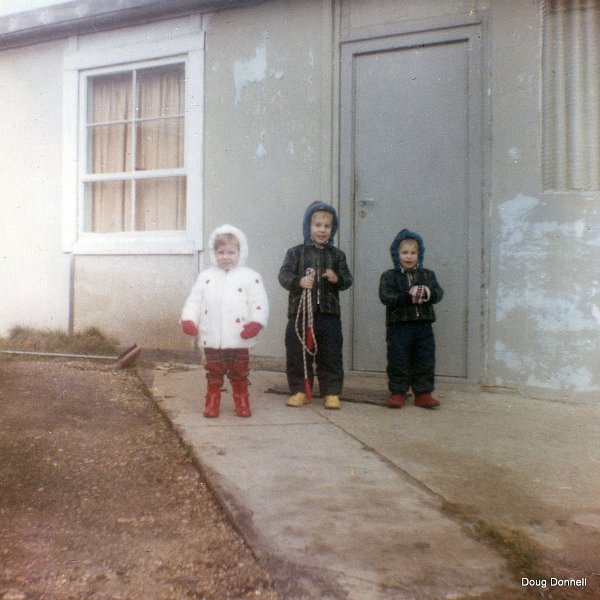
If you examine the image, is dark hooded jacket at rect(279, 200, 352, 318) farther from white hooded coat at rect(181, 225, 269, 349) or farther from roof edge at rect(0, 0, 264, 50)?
roof edge at rect(0, 0, 264, 50)

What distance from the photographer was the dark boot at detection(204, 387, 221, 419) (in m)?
3.81

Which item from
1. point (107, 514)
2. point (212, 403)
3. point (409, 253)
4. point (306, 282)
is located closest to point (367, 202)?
point (409, 253)

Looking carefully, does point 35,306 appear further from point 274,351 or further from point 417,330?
point 417,330

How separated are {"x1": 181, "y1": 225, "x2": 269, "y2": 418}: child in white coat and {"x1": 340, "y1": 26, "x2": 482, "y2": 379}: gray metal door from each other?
5.04 ft

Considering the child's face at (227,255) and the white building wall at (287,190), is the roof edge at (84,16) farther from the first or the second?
the child's face at (227,255)

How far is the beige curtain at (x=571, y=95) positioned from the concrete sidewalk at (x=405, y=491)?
65.4 inches

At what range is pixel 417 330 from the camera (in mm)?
4465

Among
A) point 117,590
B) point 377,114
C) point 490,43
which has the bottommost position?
point 117,590

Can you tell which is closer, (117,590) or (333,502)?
(117,590)

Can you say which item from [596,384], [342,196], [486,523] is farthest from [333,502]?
[342,196]

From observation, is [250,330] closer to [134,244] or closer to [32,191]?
[134,244]

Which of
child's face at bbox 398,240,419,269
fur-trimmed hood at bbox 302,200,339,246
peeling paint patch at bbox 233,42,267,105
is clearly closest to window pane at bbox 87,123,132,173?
peeling paint patch at bbox 233,42,267,105

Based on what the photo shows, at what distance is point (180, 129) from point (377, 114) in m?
2.04

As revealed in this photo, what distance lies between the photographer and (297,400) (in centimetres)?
426
